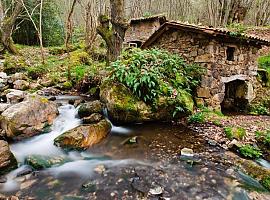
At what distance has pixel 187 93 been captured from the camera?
842cm

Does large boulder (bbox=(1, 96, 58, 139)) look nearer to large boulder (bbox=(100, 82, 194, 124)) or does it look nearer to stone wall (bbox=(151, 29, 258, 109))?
large boulder (bbox=(100, 82, 194, 124))

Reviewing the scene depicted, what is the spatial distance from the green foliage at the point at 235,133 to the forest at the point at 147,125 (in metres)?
0.03

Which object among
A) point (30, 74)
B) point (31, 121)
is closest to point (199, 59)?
point (31, 121)

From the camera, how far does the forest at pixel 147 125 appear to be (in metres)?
4.71

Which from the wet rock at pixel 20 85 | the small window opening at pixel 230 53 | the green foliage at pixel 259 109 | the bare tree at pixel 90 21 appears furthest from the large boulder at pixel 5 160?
the bare tree at pixel 90 21

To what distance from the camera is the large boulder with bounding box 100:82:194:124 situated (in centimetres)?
730

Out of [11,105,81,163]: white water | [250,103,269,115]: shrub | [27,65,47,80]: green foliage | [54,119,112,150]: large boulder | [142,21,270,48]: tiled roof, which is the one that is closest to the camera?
Answer: [11,105,81,163]: white water

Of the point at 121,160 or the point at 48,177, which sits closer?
the point at 48,177

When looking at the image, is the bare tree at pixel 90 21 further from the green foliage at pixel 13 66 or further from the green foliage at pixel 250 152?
the green foliage at pixel 250 152

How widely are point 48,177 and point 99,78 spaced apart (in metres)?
6.42

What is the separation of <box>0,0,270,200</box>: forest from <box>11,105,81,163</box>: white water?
0.03 metres

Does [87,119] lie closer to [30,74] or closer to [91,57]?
[30,74]

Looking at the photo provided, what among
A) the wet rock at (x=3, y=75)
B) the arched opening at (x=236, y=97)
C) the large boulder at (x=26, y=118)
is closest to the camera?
the large boulder at (x=26, y=118)

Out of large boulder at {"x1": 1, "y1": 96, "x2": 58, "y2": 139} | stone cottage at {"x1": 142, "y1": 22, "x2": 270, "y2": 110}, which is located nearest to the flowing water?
large boulder at {"x1": 1, "y1": 96, "x2": 58, "y2": 139}
